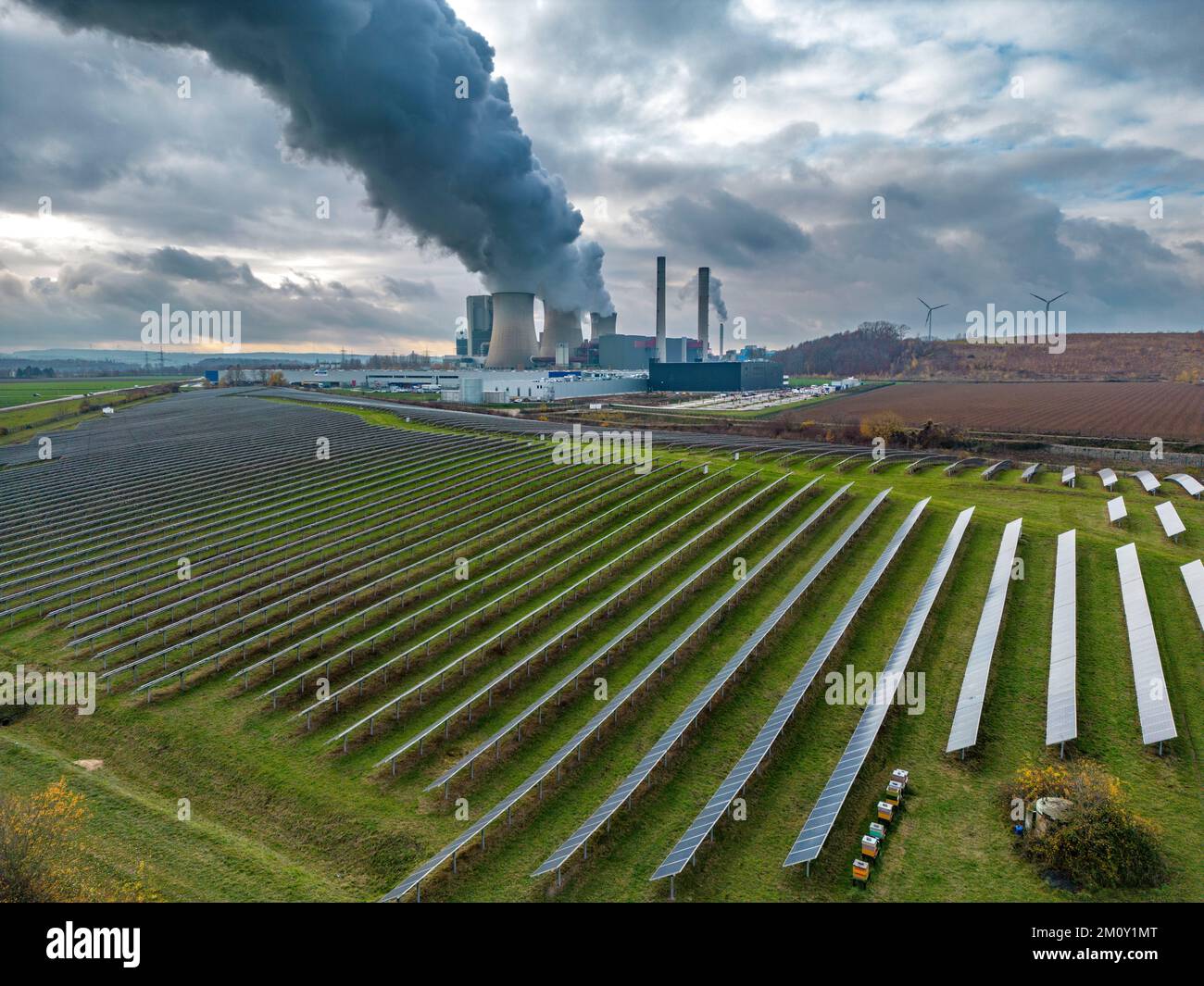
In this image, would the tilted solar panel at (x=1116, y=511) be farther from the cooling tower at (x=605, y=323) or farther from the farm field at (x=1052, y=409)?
the cooling tower at (x=605, y=323)

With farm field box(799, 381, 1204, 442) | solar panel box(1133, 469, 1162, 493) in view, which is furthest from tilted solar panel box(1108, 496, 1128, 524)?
farm field box(799, 381, 1204, 442)

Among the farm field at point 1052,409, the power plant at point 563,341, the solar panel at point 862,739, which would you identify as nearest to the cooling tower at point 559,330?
the power plant at point 563,341

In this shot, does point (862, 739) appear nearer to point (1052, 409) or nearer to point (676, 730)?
point (676, 730)

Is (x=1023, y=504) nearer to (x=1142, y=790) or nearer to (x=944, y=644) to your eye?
(x=944, y=644)

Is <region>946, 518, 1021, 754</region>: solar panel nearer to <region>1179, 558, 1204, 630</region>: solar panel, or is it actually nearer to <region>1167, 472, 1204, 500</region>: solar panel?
<region>1179, 558, 1204, 630</region>: solar panel

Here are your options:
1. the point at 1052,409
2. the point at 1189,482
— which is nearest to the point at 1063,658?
the point at 1189,482
